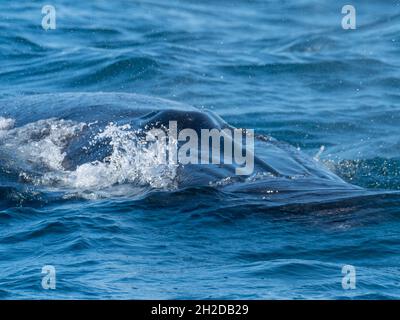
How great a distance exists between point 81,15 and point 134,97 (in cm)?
1048

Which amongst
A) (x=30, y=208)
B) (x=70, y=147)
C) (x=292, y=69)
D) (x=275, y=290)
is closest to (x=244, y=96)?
(x=292, y=69)

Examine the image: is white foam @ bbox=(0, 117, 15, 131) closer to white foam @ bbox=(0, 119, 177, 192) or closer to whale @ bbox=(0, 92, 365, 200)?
whale @ bbox=(0, 92, 365, 200)

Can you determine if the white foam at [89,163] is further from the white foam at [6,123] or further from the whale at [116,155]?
the white foam at [6,123]

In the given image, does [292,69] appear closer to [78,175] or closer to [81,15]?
[81,15]

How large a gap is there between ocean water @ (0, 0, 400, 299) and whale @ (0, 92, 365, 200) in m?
0.02

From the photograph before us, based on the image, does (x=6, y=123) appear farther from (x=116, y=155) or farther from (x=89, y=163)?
(x=116, y=155)

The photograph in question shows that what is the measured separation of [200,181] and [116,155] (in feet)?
3.80

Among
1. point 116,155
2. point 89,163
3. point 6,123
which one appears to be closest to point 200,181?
point 116,155

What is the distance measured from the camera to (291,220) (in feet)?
26.7

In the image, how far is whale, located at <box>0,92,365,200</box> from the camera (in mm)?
8883

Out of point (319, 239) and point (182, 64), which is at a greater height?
point (182, 64)

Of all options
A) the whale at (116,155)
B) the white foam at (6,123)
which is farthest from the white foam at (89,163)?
the white foam at (6,123)

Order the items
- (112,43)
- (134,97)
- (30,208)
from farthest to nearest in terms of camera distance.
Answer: (112,43), (134,97), (30,208)
